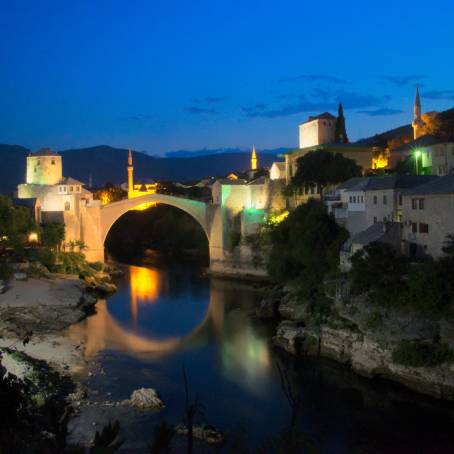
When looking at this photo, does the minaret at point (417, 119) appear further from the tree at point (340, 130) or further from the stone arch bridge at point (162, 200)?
the stone arch bridge at point (162, 200)

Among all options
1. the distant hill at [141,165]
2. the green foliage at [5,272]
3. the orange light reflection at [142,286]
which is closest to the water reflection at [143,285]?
the orange light reflection at [142,286]

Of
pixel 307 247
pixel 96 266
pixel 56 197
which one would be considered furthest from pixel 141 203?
pixel 307 247

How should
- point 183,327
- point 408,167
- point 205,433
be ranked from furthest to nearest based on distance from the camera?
point 408,167 → point 183,327 → point 205,433

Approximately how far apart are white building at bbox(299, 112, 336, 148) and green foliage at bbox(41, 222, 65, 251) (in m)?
14.4

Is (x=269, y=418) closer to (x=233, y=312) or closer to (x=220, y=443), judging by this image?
(x=220, y=443)

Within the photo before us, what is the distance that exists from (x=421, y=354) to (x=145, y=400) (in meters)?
5.99

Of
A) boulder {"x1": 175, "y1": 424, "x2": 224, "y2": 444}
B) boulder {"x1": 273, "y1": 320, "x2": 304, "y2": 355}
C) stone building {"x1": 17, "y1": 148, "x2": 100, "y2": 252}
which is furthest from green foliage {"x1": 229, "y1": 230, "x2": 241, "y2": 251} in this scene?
boulder {"x1": 175, "y1": 424, "x2": 224, "y2": 444}

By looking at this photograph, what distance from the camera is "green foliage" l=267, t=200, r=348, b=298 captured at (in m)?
19.6

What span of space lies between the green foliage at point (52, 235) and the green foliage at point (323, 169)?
11336 mm

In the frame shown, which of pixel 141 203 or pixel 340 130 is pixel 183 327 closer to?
pixel 141 203

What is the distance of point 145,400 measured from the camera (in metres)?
12.0

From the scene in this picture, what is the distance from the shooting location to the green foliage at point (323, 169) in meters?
25.5

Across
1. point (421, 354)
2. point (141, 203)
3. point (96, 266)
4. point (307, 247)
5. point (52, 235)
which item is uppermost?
point (141, 203)

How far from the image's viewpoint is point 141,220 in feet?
166
